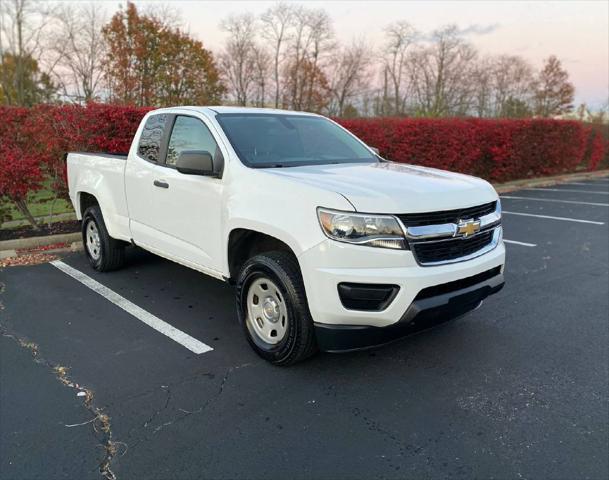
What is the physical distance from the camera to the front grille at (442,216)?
117 inches

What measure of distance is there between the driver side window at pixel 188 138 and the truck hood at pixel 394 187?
2.58ft

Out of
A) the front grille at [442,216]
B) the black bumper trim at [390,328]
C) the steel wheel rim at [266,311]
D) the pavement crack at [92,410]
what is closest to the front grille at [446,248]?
the front grille at [442,216]

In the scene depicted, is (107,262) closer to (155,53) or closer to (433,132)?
(433,132)

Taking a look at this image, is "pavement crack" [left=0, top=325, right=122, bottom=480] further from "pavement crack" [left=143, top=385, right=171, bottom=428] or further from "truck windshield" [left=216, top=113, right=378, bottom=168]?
"truck windshield" [left=216, top=113, right=378, bottom=168]

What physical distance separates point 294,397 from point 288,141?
2.21 meters

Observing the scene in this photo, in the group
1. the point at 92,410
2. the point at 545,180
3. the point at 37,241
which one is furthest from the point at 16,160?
the point at 545,180

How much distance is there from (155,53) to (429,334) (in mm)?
23316

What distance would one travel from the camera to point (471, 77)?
127 feet

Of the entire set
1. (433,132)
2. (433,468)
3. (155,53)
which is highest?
(155,53)

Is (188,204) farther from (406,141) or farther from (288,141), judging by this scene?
(406,141)

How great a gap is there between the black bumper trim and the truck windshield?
1447mm

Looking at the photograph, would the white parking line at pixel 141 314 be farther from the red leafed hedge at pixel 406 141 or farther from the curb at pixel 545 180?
the curb at pixel 545 180

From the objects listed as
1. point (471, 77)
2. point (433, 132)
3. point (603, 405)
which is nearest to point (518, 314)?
point (603, 405)

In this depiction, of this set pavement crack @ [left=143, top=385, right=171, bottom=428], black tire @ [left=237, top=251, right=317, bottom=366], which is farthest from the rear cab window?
pavement crack @ [left=143, top=385, right=171, bottom=428]
